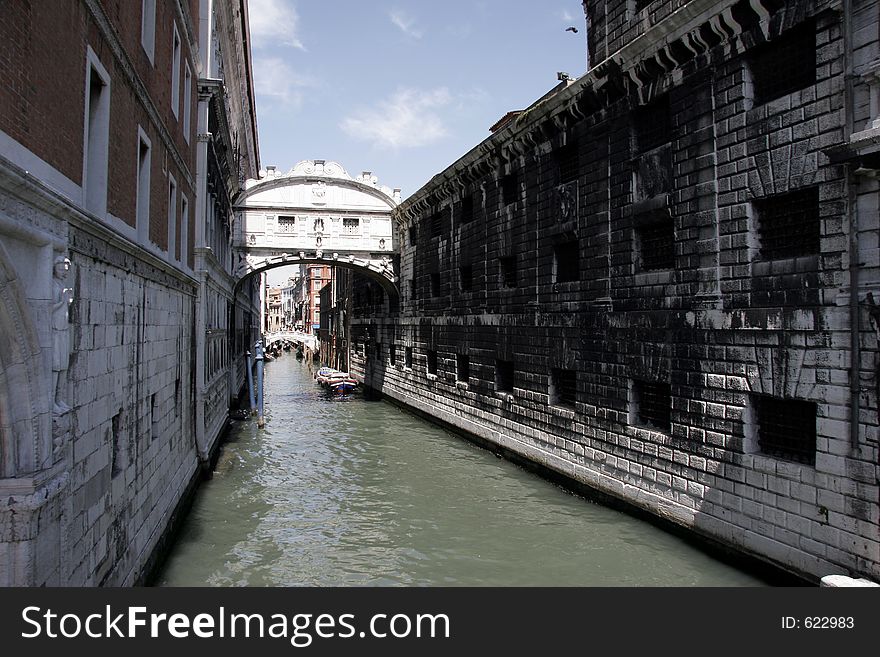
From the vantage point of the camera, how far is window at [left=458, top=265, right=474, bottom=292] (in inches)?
720

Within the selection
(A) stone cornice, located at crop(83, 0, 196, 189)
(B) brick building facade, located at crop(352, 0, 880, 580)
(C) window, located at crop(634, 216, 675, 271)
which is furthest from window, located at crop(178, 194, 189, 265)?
(C) window, located at crop(634, 216, 675, 271)

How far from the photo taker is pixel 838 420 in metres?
7.13

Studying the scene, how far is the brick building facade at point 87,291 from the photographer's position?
13.8 feet

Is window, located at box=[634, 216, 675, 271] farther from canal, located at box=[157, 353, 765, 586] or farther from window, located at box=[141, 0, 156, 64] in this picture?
window, located at box=[141, 0, 156, 64]

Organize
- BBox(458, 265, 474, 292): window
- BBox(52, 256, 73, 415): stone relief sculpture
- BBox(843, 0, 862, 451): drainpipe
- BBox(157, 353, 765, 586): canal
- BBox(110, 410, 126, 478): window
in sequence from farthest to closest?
BBox(458, 265, 474, 292): window → BBox(157, 353, 765, 586): canal → BBox(843, 0, 862, 451): drainpipe → BBox(110, 410, 126, 478): window → BBox(52, 256, 73, 415): stone relief sculpture

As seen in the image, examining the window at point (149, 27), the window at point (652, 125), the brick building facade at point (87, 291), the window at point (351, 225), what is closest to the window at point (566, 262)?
the window at point (652, 125)

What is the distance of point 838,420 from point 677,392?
2.62 meters

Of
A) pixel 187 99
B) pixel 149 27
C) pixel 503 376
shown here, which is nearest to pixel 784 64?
pixel 149 27

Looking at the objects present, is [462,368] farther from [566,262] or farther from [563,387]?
[566,262]

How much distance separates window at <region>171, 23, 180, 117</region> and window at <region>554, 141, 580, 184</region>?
23.1 ft

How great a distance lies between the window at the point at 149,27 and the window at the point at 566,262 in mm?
7819

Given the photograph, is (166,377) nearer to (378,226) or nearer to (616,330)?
(616,330)

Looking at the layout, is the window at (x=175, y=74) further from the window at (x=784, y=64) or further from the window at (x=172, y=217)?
the window at (x=784, y=64)

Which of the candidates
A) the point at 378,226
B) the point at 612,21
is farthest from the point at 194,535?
the point at 378,226
